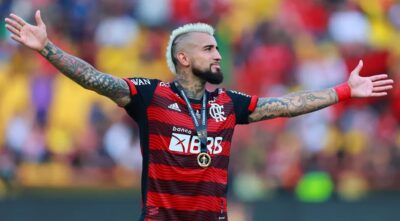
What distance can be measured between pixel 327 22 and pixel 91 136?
12.9ft

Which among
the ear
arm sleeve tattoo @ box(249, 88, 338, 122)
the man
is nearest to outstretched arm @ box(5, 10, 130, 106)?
Answer: the man

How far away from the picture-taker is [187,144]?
7.96 metres

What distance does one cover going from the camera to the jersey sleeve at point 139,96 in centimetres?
796

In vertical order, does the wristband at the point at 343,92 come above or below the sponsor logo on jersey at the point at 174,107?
above

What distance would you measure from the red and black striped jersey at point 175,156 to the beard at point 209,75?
200 mm

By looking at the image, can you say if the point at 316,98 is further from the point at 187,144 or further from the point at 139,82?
the point at 139,82

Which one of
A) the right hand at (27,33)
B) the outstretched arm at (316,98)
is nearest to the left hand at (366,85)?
the outstretched arm at (316,98)

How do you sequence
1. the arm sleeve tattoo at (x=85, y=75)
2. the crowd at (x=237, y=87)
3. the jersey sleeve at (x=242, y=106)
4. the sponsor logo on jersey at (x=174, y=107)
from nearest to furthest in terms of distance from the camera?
the arm sleeve tattoo at (x=85, y=75)
the sponsor logo on jersey at (x=174, y=107)
the jersey sleeve at (x=242, y=106)
the crowd at (x=237, y=87)

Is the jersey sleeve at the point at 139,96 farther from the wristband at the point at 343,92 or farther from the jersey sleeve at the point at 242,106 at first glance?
the wristband at the point at 343,92

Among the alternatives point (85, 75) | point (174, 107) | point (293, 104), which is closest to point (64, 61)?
point (85, 75)

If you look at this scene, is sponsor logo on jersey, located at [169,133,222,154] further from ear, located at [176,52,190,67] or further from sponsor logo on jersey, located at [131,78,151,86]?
ear, located at [176,52,190,67]

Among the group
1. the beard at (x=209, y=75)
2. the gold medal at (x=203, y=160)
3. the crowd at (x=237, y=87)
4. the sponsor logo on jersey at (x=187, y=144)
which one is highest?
the crowd at (x=237, y=87)

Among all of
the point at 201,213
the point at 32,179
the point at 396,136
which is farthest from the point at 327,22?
the point at 201,213

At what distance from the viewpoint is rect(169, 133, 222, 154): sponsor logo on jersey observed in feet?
26.0
